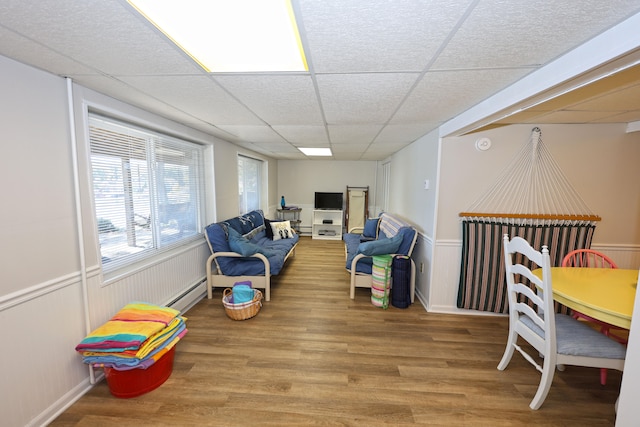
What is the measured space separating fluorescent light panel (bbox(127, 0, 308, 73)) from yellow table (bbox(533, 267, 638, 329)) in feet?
7.18

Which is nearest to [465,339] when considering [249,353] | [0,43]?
[249,353]

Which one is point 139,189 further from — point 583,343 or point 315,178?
point 315,178

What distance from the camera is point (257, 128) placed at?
2902 millimetres

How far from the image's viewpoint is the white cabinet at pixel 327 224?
6.50 m

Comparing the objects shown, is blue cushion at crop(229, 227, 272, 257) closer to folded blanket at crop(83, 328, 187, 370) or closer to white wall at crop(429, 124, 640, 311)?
folded blanket at crop(83, 328, 187, 370)

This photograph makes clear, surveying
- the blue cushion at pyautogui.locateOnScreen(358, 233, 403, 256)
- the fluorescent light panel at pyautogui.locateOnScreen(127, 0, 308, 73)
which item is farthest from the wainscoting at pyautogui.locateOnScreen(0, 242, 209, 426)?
the blue cushion at pyautogui.locateOnScreen(358, 233, 403, 256)

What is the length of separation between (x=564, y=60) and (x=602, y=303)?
1.42 m

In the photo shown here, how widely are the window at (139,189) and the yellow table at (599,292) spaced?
335 cm

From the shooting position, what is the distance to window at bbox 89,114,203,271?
78.6 inches

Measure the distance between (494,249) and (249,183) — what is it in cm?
429

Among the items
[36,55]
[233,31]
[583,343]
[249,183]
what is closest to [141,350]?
[36,55]

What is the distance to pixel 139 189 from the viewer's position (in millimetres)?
2369

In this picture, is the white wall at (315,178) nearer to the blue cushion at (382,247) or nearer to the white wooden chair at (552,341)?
the blue cushion at (382,247)

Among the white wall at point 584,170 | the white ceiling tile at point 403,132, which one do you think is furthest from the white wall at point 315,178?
the white wall at point 584,170
